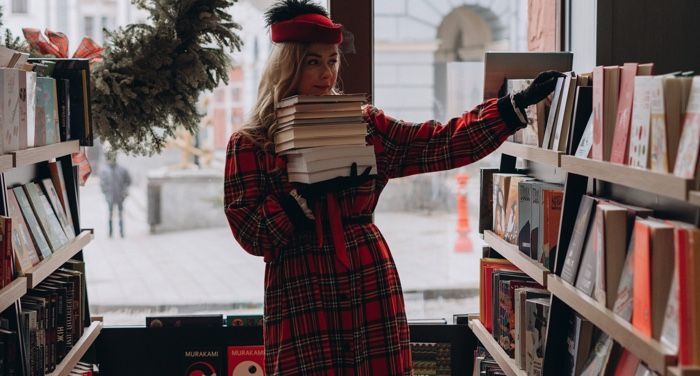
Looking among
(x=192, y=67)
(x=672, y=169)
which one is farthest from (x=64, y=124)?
(x=672, y=169)

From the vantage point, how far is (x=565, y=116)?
98.6 inches

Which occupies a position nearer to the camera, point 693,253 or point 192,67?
point 693,253

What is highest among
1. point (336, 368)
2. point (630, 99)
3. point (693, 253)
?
point (630, 99)

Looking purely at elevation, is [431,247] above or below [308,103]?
below

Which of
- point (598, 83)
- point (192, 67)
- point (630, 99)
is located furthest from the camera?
point (192, 67)

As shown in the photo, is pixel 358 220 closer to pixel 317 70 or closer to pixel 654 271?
pixel 317 70

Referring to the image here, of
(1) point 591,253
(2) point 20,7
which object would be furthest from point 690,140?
(2) point 20,7

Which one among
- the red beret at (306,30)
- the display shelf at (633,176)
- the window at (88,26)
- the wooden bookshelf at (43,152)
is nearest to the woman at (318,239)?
the red beret at (306,30)

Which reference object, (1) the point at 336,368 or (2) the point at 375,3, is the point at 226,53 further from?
(1) the point at 336,368

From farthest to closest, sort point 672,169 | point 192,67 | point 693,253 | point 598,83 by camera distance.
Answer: point 192,67 < point 598,83 < point 672,169 < point 693,253

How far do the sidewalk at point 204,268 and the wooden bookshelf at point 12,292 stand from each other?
4.41 feet

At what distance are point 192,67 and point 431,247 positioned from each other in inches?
51.4

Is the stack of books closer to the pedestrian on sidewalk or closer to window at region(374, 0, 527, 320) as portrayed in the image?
window at region(374, 0, 527, 320)

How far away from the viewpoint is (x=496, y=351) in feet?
10.1
